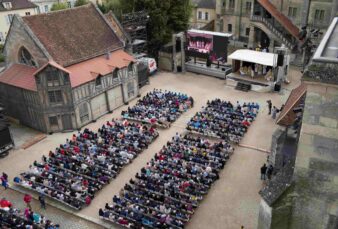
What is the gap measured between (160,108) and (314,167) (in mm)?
31580

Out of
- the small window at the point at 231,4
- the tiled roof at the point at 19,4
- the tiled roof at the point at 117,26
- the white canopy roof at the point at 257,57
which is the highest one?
the tiled roof at the point at 19,4

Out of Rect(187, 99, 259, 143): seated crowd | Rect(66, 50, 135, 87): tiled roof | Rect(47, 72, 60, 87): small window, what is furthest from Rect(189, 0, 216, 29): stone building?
Rect(47, 72, 60, 87): small window

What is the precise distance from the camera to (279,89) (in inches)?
1836

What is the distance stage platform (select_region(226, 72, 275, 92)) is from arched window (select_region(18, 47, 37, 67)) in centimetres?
2695

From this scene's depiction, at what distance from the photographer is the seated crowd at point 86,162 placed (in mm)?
28109

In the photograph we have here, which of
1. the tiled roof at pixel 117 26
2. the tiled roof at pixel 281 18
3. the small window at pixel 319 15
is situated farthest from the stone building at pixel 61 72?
the small window at pixel 319 15

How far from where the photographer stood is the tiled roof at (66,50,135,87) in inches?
1522

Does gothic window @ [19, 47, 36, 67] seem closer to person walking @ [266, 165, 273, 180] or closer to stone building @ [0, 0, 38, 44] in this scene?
person walking @ [266, 165, 273, 180]

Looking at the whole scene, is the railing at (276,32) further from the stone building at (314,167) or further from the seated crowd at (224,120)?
the stone building at (314,167)

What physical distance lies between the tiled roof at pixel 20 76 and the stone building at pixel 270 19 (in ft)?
125

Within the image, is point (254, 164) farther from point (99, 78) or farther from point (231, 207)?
point (99, 78)

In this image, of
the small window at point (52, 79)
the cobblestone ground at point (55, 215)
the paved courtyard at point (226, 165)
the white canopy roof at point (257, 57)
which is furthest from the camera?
the white canopy roof at point (257, 57)

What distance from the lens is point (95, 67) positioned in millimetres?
41094

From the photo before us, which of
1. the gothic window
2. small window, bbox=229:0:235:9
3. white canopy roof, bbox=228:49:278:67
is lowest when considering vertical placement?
white canopy roof, bbox=228:49:278:67
